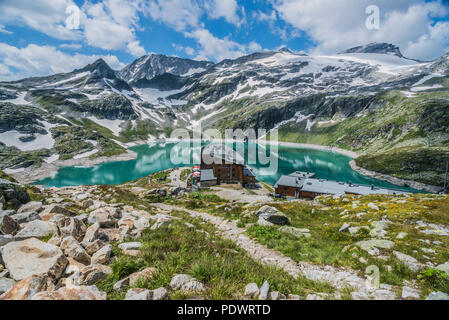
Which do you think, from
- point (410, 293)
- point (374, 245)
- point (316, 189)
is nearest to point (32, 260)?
point (410, 293)

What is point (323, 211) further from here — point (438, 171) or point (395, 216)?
point (438, 171)

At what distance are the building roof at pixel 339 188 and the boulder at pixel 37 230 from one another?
175ft

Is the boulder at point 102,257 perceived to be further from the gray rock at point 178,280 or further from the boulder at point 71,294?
the gray rock at point 178,280

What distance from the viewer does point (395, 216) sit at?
45.6 ft

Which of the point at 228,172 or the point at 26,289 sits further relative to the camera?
the point at 228,172

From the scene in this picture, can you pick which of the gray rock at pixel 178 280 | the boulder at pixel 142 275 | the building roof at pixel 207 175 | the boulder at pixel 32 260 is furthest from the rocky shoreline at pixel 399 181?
the boulder at pixel 32 260

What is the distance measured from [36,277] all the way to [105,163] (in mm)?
149638

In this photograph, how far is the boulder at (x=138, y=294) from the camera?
415 centimetres

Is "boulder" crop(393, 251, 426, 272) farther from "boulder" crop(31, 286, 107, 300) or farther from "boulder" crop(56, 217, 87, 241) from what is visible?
"boulder" crop(56, 217, 87, 241)

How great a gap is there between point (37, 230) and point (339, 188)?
5915cm

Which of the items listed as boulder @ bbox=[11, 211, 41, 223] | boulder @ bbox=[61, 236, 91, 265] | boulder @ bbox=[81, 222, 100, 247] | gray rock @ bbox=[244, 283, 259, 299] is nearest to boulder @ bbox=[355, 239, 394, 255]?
gray rock @ bbox=[244, 283, 259, 299]

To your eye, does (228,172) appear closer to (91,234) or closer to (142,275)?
(91,234)

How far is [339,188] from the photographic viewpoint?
51.4m

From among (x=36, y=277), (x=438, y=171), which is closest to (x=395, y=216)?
(x=36, y=277)
